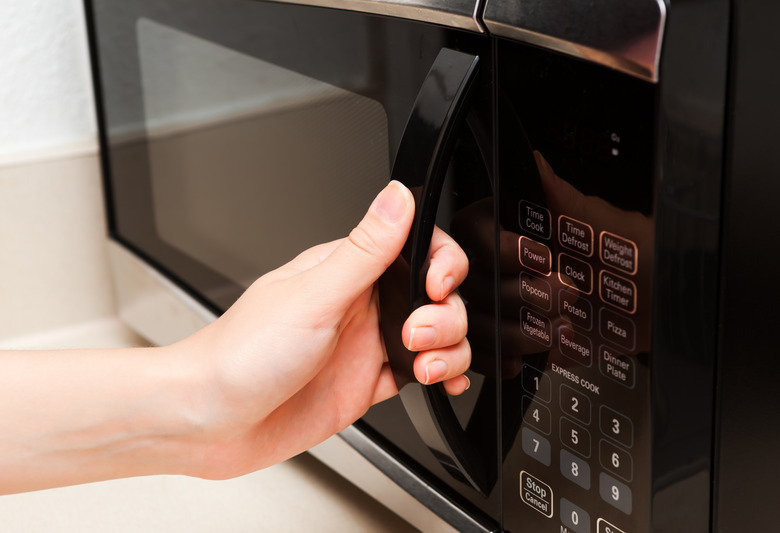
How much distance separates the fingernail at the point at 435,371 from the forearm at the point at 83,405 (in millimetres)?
122

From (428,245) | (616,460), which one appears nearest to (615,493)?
(616,460)

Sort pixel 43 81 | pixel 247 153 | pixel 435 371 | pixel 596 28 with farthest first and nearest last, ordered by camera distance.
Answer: pixel 43 81, pixel 247 153, pixel 435 371, pixel 596 28

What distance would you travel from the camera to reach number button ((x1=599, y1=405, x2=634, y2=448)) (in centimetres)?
31

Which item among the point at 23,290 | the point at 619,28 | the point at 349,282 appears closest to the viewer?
the point at 619,28

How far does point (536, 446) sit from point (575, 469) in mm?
23

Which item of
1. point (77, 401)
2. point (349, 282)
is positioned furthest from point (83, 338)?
point (349, 282)

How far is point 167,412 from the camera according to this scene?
425 mm

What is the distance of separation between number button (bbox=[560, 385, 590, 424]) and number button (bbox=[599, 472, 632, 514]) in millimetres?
24

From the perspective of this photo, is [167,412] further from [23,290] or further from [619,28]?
[23,290]

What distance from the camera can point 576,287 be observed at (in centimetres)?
32

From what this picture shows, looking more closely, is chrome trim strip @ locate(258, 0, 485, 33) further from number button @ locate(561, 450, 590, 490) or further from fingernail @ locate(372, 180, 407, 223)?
number button @ locate(561, 450, 590, 490)

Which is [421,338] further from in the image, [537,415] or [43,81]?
[43,81]

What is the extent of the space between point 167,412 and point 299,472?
0.21m

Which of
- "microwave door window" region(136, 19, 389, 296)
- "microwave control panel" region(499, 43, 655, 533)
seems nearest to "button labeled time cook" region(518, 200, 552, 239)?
"microwave control panel" region(499, 43, 655, 533)
